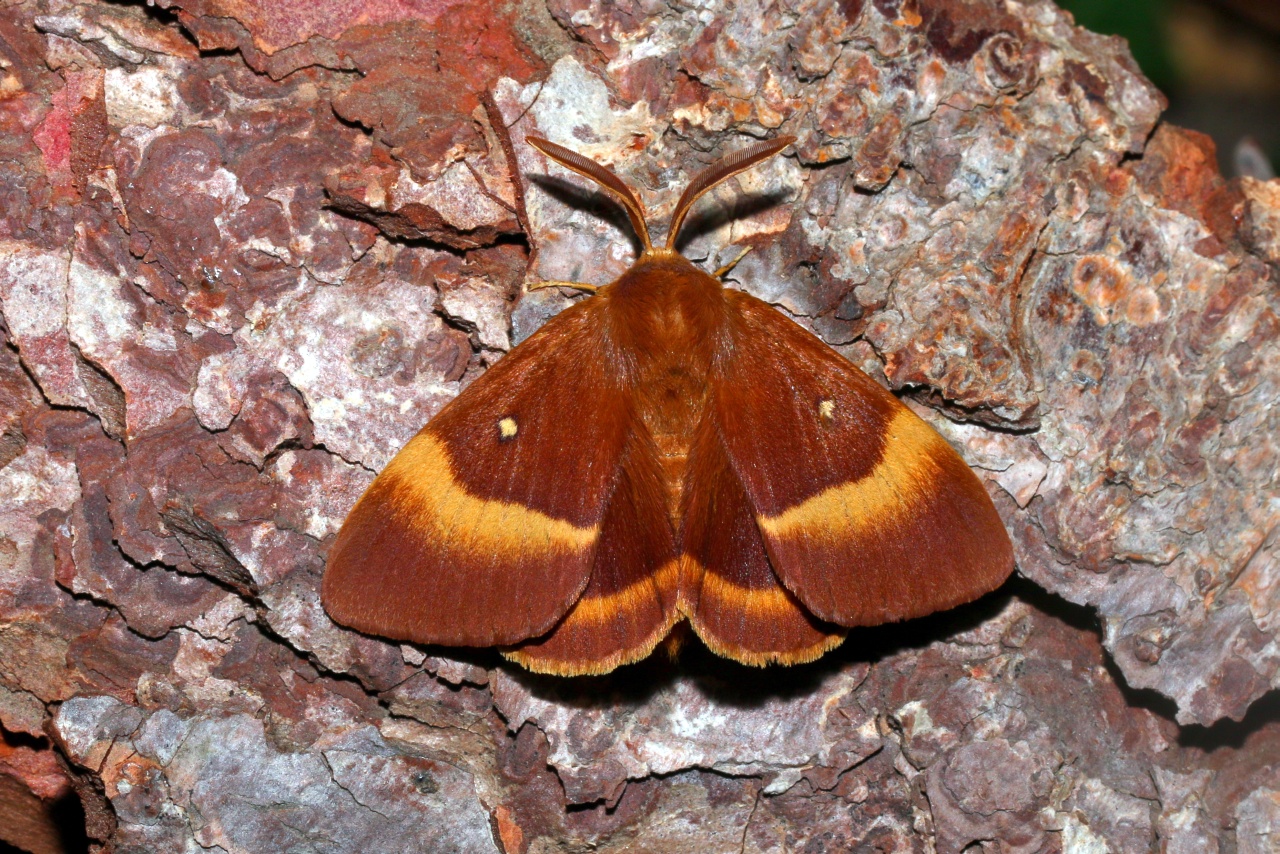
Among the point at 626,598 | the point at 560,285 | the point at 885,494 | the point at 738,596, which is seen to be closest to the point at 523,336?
the point at 560,285

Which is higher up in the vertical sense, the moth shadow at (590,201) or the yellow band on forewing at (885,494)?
the moth shadow at (590,201)

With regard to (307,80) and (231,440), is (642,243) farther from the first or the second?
(231,440)

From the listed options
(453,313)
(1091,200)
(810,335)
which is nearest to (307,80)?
(453,313)

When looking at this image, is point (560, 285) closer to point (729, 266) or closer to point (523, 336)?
point (523, 336)

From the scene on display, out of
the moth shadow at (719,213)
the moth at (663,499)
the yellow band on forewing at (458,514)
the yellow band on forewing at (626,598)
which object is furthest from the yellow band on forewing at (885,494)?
the moth shadow at (719,213)

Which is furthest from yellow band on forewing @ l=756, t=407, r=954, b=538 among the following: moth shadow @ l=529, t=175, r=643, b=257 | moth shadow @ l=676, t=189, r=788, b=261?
moth shadow @ l=529, t=175, r=643, b=257

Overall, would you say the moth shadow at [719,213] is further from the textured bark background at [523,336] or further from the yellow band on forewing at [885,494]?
the yellow band on forewing at [885,494]

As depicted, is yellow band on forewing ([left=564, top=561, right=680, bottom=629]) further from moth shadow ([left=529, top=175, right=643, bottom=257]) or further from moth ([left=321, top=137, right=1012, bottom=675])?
moth shadow ([left=529, top=175, right=643, bottom=257])
